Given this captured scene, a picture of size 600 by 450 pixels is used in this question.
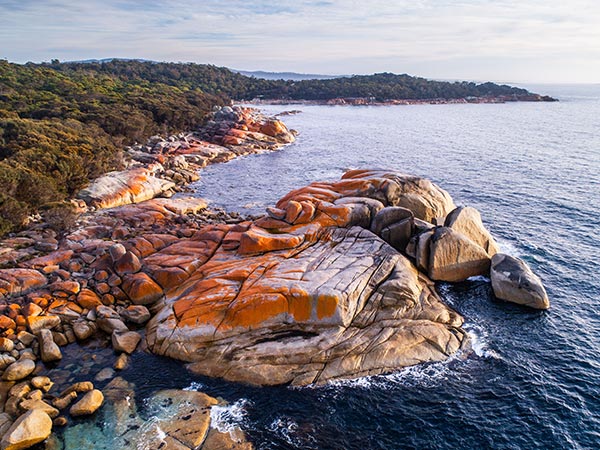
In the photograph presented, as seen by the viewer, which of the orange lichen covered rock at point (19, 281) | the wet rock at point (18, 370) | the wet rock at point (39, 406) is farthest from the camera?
the orange lichen covered rock at point (19, 281)

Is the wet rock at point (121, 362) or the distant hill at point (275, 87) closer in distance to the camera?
the wet rock at point (121, 362)

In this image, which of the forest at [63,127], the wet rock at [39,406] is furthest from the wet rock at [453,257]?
the forest at [63,127]

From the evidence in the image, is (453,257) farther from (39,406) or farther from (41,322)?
(41,322)

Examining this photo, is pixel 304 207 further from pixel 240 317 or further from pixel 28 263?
pixel 28 263

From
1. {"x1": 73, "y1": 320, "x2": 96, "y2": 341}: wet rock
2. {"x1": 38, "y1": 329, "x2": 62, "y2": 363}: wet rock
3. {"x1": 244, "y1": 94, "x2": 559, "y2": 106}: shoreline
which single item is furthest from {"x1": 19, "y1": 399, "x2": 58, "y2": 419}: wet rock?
{"x1": 244, "y1": 94, "x2": 559, "y2": 106}: shoreline

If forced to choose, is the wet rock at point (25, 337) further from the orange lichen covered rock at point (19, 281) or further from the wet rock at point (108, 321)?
the orange lichen covered rock at point (19, 281)

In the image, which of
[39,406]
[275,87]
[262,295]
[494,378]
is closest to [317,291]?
[262,295]

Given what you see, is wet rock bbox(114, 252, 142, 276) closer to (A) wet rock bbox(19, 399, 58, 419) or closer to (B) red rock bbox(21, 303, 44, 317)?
(B) red rock bbox(21, 303, 44, 317)

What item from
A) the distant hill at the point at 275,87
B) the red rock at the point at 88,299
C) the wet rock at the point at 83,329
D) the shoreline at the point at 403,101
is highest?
the distant hill at the point at 275,87

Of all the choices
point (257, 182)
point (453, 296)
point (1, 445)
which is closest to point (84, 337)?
point (1, 445)
